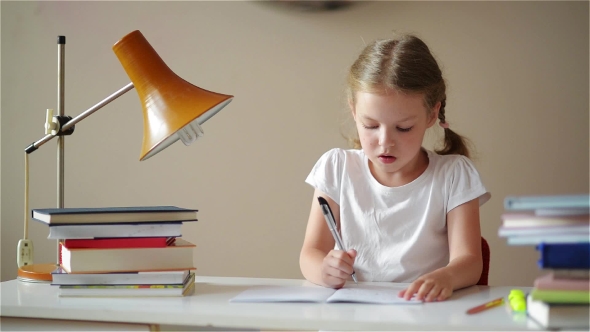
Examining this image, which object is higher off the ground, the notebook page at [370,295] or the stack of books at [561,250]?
the stack of books at [561,250]

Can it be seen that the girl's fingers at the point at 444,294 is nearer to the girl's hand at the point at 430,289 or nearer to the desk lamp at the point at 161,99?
the girl's hand at the point at 430,289

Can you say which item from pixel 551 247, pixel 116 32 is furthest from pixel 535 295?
pixel 116 32

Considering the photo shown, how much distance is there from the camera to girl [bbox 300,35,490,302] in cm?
142

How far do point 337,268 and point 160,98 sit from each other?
1.43 feet

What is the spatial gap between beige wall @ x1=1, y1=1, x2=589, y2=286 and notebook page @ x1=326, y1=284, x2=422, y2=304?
1.37 m

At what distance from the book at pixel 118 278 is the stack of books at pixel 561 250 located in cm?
59

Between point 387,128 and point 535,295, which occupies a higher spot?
point 387,128

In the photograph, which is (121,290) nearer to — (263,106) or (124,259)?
(124,259)

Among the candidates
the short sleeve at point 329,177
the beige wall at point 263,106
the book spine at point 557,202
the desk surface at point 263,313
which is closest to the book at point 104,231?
the desk surface at point 263,313

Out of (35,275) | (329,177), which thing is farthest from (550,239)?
(35,275)

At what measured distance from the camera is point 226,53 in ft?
8.57

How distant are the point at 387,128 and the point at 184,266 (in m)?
0.51

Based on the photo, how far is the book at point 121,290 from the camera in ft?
3.76

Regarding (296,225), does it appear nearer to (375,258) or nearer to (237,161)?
(237,161)
